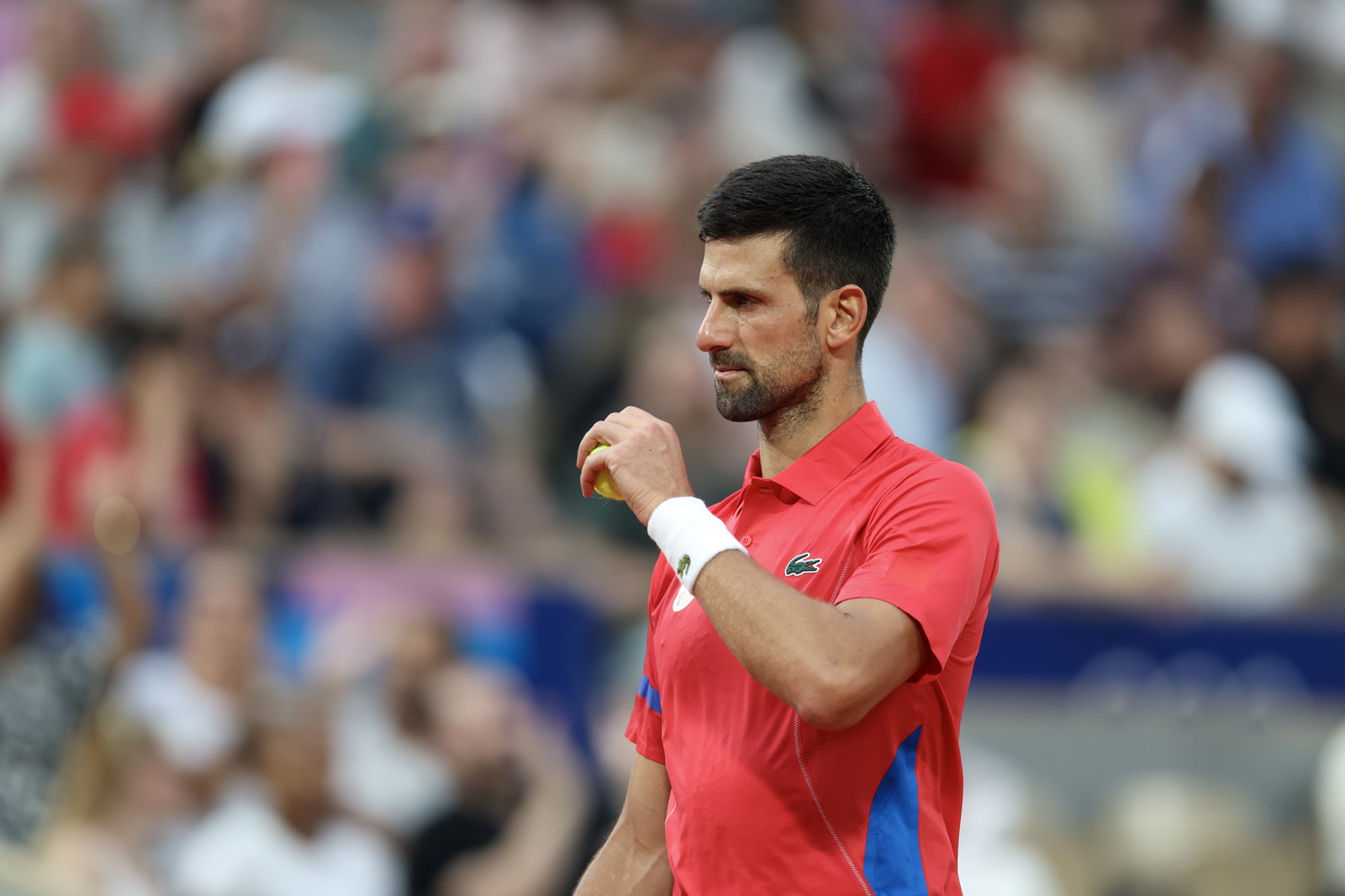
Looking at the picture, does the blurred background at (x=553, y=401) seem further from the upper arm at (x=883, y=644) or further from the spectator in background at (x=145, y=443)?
the upper arm at (x=883, y=644)

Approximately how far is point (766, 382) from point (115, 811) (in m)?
4.97

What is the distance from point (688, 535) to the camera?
9.20 feet

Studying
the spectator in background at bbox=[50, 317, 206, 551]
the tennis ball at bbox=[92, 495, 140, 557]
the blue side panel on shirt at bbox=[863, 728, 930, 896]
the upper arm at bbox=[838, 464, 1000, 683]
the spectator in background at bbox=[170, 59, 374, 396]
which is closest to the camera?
the upper arm at bbox=[838, 464, 1000, 683]

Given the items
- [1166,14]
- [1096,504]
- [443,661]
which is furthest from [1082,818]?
[1166,14]

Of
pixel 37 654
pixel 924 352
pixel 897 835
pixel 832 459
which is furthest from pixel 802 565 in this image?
pixel 924 352

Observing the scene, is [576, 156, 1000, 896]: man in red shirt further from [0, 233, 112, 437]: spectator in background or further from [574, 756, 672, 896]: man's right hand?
[0, 233, 112, 437]: spectator in background

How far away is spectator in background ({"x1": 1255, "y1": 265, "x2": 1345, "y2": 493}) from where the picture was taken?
30.3 ft

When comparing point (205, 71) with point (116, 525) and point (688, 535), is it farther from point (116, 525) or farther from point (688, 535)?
point (688, 535)

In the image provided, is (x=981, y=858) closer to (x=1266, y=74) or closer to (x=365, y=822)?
(x=365, y=822)

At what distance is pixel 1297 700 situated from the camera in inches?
310

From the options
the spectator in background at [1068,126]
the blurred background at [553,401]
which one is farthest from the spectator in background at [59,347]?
the spectator in background at [1068,126]

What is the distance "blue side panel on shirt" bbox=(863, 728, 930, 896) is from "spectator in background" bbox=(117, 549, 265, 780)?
500cm

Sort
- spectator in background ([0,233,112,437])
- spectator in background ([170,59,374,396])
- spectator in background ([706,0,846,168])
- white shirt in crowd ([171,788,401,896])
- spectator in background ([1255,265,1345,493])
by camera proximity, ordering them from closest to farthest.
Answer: white shirt in crowd ([171,788,401,896])
spectator in background ([0,233,112,437])
spectator in background ([170,59,374,396])
spectator in background ([1255,265,1345,493])
spectator in background ([706,0,846,168])

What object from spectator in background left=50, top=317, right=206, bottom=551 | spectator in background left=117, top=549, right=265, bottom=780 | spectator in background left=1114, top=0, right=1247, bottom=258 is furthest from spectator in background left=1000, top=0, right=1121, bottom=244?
spectator in background left=117, top=549, right=265, bottom=780
